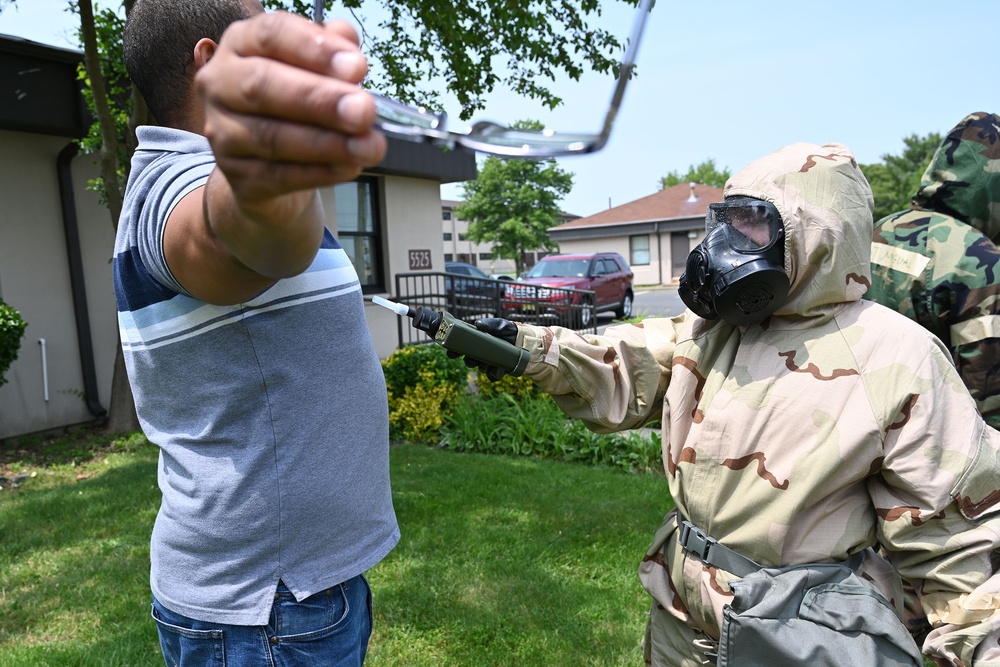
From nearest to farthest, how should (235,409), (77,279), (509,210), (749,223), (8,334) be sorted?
(235,409) → (749,223) → (8,334) → (77,279) → (509,210)

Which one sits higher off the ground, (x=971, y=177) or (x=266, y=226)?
(x=971, y=177)

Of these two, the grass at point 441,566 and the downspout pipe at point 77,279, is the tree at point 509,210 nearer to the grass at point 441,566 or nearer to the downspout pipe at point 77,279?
the downspout pipe at point 77,279

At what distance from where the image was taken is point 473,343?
1.90 metres

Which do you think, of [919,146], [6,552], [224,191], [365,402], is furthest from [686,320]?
[919,146]

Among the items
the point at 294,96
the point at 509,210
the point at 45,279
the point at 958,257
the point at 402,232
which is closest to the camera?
the point at 294,96

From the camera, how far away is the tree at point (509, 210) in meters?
26.4

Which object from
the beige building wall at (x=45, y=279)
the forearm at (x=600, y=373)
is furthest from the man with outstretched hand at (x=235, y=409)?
the beige building wall at (x=45, y=279)

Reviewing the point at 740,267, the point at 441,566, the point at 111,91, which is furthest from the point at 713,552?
the point at 111,91

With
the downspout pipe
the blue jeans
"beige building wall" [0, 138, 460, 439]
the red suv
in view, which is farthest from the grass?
the red suv

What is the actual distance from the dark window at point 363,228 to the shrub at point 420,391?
3443mm

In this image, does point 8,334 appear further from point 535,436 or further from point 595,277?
point 595,277

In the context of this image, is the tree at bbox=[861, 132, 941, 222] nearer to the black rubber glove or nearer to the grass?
the grass

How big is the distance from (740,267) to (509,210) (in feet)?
87.1

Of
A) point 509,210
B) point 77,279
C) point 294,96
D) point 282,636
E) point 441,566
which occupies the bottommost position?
point 441,566
